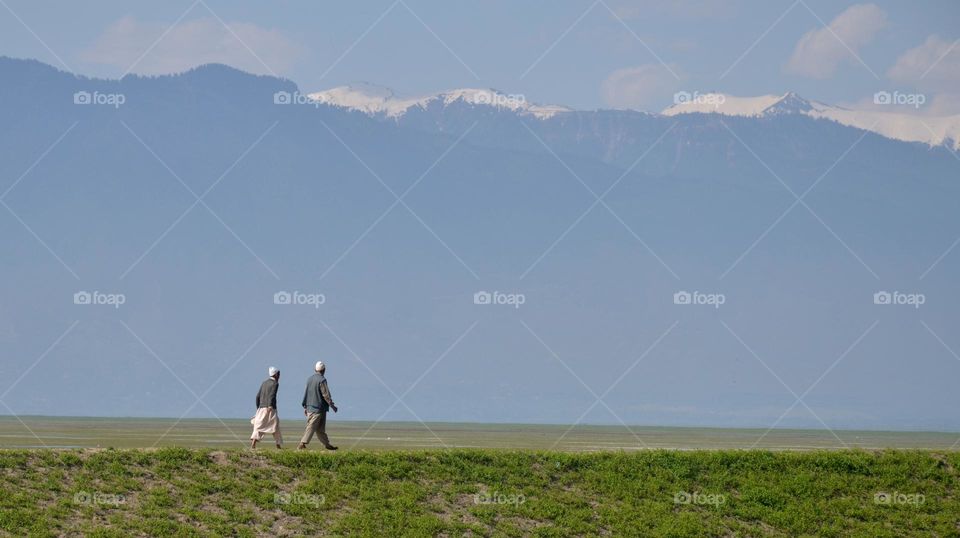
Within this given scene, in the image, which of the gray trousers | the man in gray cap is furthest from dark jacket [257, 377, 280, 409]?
the gray trousers

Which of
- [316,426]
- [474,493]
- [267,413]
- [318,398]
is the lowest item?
[474,493]

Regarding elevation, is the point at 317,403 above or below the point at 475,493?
above

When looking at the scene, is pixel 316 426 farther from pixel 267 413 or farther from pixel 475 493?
pixel 475 493

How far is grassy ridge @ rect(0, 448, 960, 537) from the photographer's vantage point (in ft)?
89.0

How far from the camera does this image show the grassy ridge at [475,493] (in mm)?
27141

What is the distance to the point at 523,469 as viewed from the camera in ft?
100

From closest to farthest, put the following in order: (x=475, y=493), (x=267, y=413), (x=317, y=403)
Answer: (x=475, y=493), (x=317, y=403), (x=267, y=413)

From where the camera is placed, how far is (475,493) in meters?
29.4

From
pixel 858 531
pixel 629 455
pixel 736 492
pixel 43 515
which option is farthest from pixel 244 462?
pixel 858 531

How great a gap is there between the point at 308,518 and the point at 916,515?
13.8 meters

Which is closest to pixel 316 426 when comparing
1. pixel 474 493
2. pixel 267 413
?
pixel 267 413

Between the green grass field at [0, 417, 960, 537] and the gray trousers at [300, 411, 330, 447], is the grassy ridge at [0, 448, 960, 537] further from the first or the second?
the gray trousers at [300, 411, 330, 447]

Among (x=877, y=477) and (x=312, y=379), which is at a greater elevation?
(x=312, y=379)

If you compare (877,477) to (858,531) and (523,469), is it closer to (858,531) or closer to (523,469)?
(858,531)
